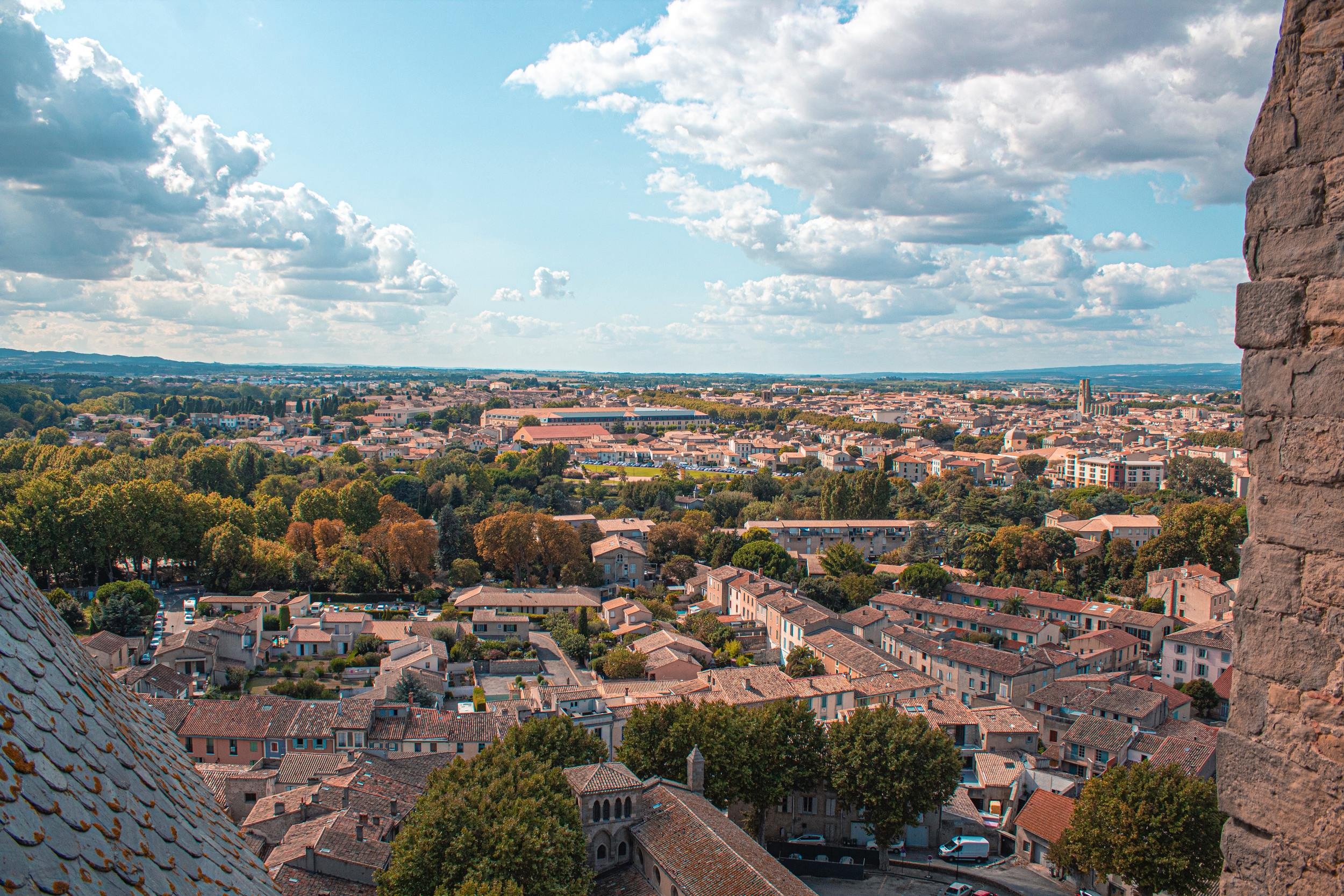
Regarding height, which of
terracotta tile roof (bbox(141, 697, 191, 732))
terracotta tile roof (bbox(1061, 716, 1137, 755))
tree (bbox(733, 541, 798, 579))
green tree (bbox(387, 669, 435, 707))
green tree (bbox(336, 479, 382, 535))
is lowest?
terracotta tile roof (bbox(1061, 716, 1137, 755))

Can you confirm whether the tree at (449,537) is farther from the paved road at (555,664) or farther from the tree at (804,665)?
the tree at (804,665)

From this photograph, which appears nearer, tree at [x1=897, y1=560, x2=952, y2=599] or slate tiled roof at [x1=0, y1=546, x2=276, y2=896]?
slate tiled roof at [x1=0, y1=546, x2=276, y2=896]

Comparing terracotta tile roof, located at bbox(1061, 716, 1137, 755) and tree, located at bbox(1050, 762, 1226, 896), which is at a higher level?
tree, located at bbox(1050, 762, 1226, 896)

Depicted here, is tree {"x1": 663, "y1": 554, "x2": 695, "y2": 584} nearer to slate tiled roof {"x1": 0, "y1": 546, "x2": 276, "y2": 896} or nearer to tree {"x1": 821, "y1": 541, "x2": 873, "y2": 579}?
tree {"x1": 821, "y1": 541, "x2": 873, "y2": 579}

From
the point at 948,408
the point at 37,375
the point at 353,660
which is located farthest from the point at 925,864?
the point at 37,375

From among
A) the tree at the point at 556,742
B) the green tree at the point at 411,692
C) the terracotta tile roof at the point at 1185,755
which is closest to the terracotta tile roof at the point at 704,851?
the tree at the point at 556,742

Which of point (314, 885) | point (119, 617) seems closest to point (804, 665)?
point (314, 885)

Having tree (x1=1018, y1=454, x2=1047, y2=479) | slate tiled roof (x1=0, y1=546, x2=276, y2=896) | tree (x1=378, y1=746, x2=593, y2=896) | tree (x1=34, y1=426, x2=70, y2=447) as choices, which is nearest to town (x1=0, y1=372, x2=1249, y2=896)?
tree (x1=378, y1=746, x2=593, y2=896)
